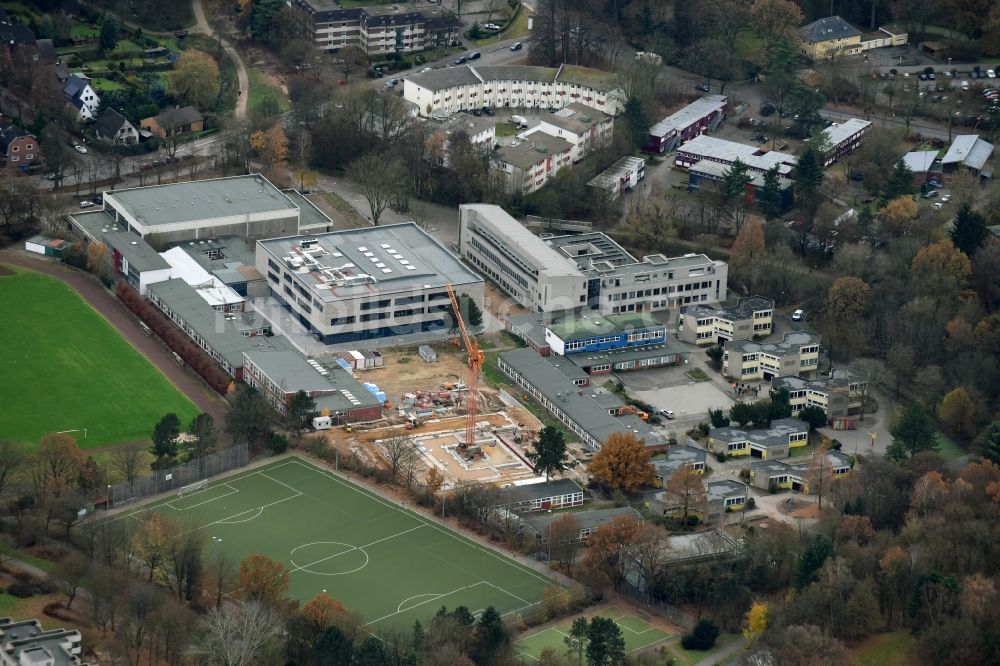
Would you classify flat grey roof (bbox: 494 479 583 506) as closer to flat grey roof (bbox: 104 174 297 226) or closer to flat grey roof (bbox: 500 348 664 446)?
flat grey roof (bbox: 500 348 664 446)

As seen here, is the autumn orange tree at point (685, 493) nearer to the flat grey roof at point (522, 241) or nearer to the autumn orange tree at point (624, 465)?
the autumn orange tree at point (624, 465)

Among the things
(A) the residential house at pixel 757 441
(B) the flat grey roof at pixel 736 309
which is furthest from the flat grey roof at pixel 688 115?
(A) the residential house at pixel 757 441

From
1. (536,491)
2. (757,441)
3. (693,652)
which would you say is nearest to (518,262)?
(757,441)

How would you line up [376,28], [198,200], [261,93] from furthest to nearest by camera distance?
[376,28] → [261,93] → [198,200]

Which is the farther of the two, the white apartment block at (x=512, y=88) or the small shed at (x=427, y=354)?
the white apartment block at (x=512, y=88)

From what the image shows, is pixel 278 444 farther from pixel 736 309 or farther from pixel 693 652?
pixel 736 309

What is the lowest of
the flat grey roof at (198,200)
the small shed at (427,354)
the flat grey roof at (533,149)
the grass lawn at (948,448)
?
the grass lawn at (948,448)

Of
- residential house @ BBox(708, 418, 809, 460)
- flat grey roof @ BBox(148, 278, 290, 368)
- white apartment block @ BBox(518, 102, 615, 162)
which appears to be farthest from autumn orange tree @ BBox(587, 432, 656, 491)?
white apartment block @ BBox(518, 102, 615, 162)
